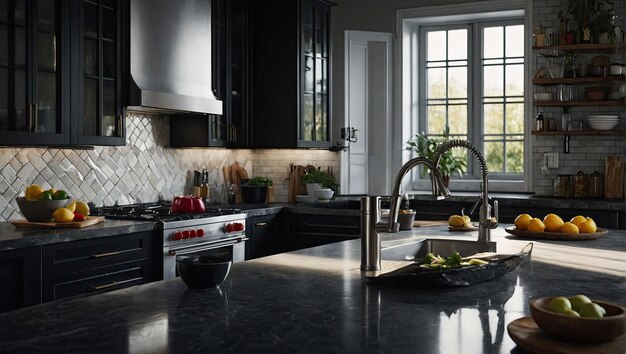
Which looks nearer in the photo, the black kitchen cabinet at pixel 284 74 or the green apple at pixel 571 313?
the green apple at pixel 571 313

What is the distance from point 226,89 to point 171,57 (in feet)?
2.92

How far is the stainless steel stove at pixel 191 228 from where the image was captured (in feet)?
15.7

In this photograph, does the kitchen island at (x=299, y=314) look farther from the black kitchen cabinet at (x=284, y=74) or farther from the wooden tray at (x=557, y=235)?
the black kitchen cabinet at (x=284, y=74)

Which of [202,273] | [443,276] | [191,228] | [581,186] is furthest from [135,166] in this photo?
[443,276]

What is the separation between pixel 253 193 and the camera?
6.56m

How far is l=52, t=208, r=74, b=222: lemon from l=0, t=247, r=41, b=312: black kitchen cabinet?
1.22 feet

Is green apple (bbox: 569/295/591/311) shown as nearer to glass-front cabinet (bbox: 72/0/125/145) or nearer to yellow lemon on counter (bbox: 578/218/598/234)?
yellow lemon on counter (bbox: 578/218/598/234)

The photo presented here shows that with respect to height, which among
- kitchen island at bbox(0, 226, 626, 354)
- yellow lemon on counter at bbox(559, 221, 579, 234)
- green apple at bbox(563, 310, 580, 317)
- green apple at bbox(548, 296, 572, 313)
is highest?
yellow lemon on counter at bbox(559, 221, 579, 234)

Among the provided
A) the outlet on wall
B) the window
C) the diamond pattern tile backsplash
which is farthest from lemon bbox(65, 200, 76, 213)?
the outlet on wall

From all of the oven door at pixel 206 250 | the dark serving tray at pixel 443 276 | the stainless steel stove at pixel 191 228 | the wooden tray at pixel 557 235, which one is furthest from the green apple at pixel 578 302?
the stainless steel stove at pixel 191 228

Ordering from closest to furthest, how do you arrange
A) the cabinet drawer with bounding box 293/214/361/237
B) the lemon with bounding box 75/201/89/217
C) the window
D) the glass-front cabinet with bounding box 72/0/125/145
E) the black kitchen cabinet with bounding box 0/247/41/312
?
1. the black kitchen cabinet with bounding box 0/247/41/312
2. the lemon with bounding box 75/201/89/217
3. the glass-front cabinet with bounding box 72/0/125/145
4. the cabinet drawer with bounding box 293/214/361/237
5. the window

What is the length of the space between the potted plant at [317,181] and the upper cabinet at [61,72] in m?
2.23

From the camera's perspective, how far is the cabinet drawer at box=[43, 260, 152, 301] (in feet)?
13.1

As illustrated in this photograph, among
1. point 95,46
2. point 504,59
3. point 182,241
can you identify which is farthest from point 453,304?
point 504,59
